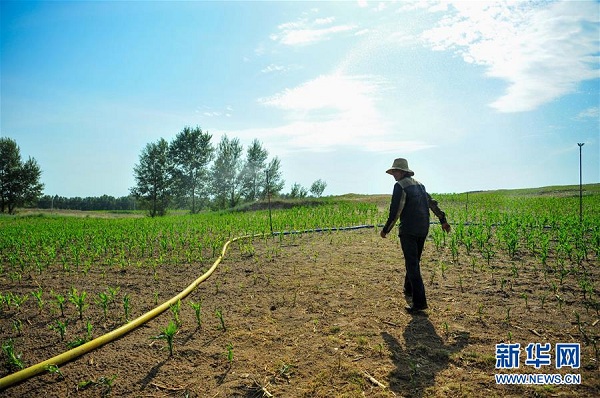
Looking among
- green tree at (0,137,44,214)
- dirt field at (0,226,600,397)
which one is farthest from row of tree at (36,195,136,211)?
dirt field at (0,226,600,397)

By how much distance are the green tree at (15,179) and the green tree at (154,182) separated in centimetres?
1382

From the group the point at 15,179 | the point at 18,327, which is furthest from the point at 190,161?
the point at 18,327

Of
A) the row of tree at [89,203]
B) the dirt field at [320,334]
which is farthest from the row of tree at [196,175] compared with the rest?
the row of tree at [89,203]

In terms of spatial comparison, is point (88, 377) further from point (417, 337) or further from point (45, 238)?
point (45, 238)

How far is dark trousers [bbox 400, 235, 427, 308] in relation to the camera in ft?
16.1

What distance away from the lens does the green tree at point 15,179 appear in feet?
135

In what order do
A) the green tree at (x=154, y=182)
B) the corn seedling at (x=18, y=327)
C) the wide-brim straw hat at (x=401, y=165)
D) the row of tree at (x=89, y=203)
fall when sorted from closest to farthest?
the corn seedling at (x=18, y=327), the wide-brim straw hat at (x=401, y=165), the green tree at (x=154, y=182), the row of tree at (x=89, y=203)

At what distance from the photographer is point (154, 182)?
41.0 meters

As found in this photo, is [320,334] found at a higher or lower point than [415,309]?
lower

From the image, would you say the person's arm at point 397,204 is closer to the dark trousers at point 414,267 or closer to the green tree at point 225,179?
the dark trousers at point 414,267

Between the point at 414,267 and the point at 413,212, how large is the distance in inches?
32.0

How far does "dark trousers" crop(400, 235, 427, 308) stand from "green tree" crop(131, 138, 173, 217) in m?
39.5

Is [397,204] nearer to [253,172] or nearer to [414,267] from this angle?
[414,267]

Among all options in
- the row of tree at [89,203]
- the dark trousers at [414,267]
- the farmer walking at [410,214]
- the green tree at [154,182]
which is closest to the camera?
the dark trousers at [414,267]
